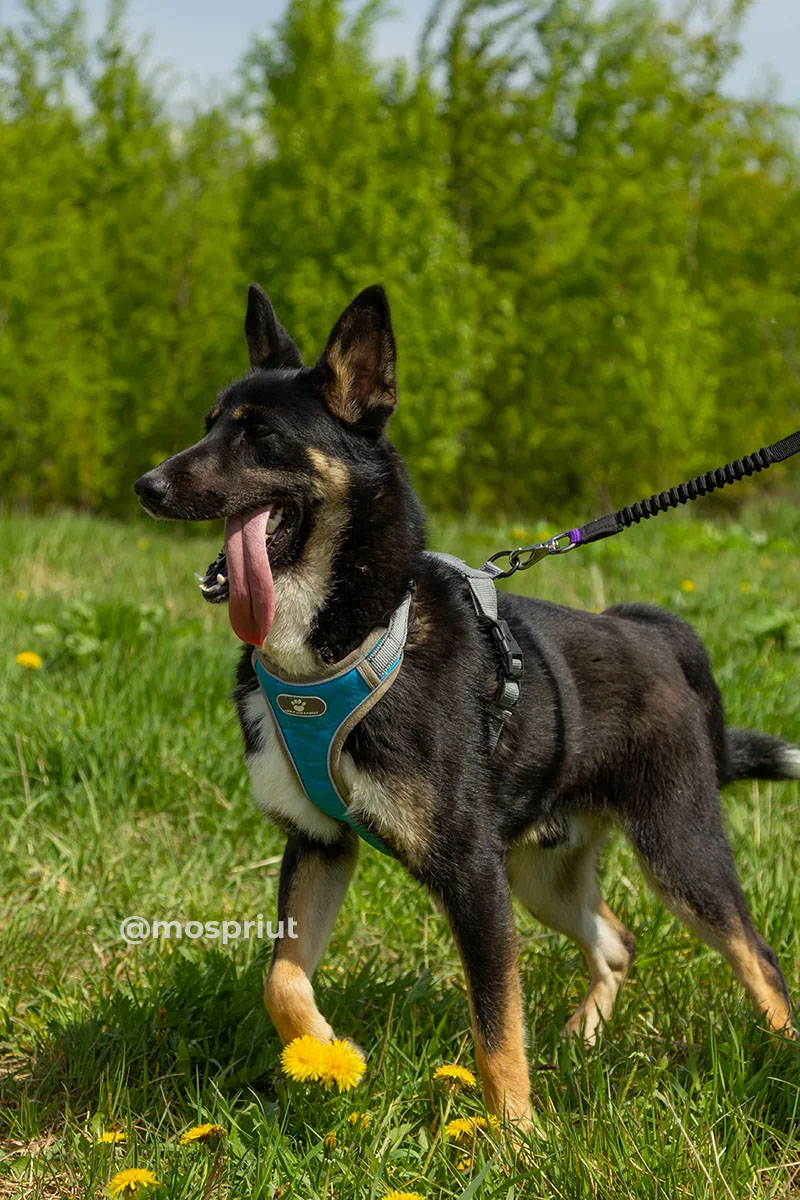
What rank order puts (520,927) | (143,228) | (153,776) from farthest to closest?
(143,228) → (153,776) → (520,927)

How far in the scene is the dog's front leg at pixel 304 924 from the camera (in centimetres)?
261

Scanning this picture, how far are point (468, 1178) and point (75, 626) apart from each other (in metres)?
3.63

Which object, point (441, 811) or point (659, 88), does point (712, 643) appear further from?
point (659, 88)

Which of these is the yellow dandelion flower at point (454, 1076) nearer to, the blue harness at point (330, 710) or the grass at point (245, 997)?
the grass at point (245, 997)

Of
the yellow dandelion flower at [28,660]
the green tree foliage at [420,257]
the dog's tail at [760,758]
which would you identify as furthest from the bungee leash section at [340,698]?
the green tree foliage at [420,257]

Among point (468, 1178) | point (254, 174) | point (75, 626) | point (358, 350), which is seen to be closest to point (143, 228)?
A: point (254, 174)

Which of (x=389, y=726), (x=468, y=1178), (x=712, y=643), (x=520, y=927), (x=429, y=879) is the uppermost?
(x=389, y=726)

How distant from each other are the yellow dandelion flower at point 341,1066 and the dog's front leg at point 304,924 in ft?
0.92

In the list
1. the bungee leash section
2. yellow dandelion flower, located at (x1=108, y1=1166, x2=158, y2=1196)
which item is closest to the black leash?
the bungee leash section

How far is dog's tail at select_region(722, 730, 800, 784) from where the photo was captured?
3389 millimetres

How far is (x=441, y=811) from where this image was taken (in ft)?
8.33

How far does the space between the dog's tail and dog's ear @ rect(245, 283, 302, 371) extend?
1710 mm

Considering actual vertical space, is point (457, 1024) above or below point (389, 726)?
below

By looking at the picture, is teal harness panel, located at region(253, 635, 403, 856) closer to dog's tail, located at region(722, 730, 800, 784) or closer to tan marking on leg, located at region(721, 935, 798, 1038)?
tan marking on leg, located at region(721, 935, 798, 1038)
